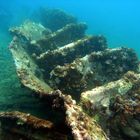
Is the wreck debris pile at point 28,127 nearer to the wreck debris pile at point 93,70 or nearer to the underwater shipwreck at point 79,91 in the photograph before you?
the underwater shipwreck at point 79,91

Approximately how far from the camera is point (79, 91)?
305 inches

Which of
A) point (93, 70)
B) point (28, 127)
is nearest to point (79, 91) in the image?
point (93, 70)

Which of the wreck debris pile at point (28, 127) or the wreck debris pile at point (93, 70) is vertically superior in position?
the wreck debris pile at point (93, 70)

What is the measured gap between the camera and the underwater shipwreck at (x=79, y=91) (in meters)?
4.11

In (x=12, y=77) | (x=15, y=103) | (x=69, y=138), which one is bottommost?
(x=69, y=138)

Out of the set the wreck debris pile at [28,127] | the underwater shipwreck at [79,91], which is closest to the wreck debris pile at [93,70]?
the underwater shipwreck at [79,91]

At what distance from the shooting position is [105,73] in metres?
8.98

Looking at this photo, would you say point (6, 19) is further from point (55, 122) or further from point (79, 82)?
point (55, 122)

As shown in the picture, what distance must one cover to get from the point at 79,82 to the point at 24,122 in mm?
3524

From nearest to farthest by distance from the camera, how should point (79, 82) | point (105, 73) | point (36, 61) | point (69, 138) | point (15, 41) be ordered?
point (69, 138), point (79, 82), point (105, 73), point (36, 61), point (15, 41)

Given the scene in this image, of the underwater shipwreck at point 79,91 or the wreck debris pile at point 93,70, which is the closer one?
the underwater shipwreck at point 79,91

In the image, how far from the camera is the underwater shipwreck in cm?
411

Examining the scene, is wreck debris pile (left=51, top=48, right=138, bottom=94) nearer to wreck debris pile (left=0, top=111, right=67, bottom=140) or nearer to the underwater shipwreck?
the underwater shipwreck

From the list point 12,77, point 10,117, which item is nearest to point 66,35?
point 12,77
